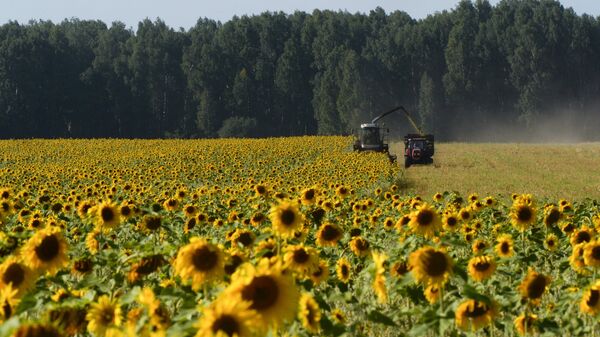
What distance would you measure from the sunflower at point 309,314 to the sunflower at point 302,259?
855mm

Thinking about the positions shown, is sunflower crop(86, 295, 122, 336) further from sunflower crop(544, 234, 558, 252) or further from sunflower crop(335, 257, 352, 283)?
sunflower crop(544, 234, 558, 252)

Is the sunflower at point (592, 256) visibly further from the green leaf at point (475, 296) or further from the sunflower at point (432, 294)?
the green leaf at point (475, 296)

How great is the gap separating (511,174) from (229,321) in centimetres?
2795

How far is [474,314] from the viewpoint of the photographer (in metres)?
4.63

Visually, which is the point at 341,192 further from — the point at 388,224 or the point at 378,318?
the point at 378,318

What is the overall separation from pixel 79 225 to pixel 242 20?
96123 millimetres

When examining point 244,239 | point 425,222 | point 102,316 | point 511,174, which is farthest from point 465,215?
point 511,174

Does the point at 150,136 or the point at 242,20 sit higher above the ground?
the point at 242,20

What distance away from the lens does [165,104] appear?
93375mm

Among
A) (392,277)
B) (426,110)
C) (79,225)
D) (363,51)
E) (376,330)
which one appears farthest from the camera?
(363,51)

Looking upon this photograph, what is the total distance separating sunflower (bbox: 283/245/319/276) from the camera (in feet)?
16.7

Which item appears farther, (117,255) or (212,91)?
(212,91)

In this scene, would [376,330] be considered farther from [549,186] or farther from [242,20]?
[242,20]

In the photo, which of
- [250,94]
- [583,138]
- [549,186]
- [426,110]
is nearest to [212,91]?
[250,94]
